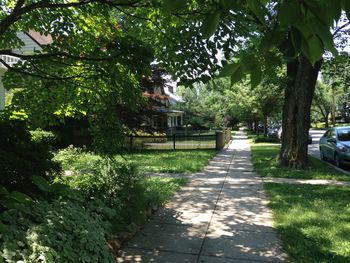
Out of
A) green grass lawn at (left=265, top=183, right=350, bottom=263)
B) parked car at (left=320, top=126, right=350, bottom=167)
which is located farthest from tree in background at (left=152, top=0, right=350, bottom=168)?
green grass lawn at (left=265, top=183, right=350, bottom=263)

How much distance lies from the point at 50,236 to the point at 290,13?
1955mm

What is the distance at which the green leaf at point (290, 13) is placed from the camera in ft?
4.37

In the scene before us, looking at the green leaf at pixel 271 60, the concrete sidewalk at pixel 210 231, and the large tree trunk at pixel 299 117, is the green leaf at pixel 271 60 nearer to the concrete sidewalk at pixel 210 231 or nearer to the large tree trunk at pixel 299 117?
the concrete sidewalk at pixel 210 231

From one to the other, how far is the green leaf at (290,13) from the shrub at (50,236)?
1.81 m

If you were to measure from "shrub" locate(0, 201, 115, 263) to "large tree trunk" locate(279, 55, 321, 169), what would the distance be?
11406 millimetres

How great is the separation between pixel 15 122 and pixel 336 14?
4639 mm

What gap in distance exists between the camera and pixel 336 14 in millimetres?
1379

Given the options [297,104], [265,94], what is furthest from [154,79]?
[265,94]

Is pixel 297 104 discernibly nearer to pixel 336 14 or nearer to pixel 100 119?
pixel 100 119

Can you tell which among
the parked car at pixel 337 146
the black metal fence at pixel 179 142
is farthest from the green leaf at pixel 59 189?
the black metal fence at pixel 179 142

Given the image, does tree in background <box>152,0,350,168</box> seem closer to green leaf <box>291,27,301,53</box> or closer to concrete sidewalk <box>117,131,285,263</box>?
green leaf <box>291,27,301,53</box>

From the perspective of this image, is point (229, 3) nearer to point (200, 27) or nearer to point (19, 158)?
point (200, 27)

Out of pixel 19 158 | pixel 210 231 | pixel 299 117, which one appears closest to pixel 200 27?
pixel 19 158

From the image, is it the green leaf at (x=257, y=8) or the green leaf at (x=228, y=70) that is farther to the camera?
the green leaf at (x=228, y=70)
